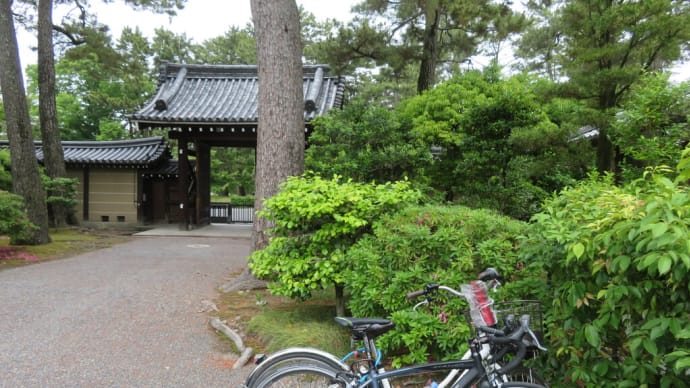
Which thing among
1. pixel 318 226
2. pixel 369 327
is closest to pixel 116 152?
pixel 318 226

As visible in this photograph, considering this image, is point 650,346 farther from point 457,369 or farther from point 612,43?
point 612,43

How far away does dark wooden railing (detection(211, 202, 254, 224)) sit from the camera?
1777 centimetres

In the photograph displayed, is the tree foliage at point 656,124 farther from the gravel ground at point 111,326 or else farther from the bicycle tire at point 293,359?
the gravel ground at point 111,326

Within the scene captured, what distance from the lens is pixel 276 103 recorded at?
582cm

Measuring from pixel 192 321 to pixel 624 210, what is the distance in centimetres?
453

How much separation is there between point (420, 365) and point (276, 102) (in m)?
4.50

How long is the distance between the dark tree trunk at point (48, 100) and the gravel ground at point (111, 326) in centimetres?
660

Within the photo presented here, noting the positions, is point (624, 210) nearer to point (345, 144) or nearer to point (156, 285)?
point (345, 144)

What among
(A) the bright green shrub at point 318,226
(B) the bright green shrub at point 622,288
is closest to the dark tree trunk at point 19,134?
(A) the bright green shrub at point 318,226

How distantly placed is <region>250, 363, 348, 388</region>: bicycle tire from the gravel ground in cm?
102

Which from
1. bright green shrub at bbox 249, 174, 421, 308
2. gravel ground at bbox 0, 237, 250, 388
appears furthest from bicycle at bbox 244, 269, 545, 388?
bright green shrub at bbox 249, 174, 421, 308

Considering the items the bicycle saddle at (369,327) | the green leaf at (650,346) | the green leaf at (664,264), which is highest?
the green leaf at (664,264)

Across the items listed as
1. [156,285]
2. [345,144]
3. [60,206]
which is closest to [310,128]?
[345,144]

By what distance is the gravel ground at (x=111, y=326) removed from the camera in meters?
3.34
